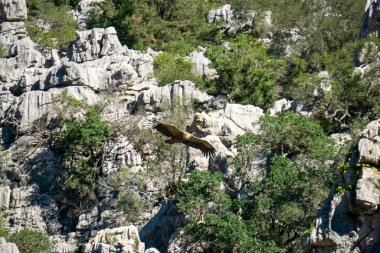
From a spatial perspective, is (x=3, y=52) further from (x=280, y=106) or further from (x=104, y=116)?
(x=280, y=106)

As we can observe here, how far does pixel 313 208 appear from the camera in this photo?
29297 millimetres

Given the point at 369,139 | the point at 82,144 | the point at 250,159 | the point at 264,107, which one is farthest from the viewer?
the point at 264,107

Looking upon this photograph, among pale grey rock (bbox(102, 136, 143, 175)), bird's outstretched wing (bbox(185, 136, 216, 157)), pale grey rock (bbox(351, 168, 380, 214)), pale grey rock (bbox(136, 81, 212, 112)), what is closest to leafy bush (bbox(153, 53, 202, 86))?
pale grey rock (bbox(136, 81, 212, 112))

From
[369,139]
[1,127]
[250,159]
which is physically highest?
[369,139]

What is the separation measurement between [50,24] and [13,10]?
93.9 inches

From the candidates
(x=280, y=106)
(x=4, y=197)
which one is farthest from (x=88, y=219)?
(x=280, y=106)

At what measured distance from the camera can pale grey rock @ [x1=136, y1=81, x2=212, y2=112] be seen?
39.0 meters

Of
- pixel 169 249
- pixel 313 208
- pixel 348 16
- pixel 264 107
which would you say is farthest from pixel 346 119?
pixel 348 16

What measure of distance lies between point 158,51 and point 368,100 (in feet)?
50.1

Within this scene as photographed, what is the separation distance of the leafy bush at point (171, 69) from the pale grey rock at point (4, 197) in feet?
29.6

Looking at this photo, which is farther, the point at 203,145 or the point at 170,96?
the point at 170,96

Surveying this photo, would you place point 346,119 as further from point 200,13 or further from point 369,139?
point 200,13

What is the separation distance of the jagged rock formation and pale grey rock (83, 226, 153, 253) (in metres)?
6.66

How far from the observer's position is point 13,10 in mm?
52062
